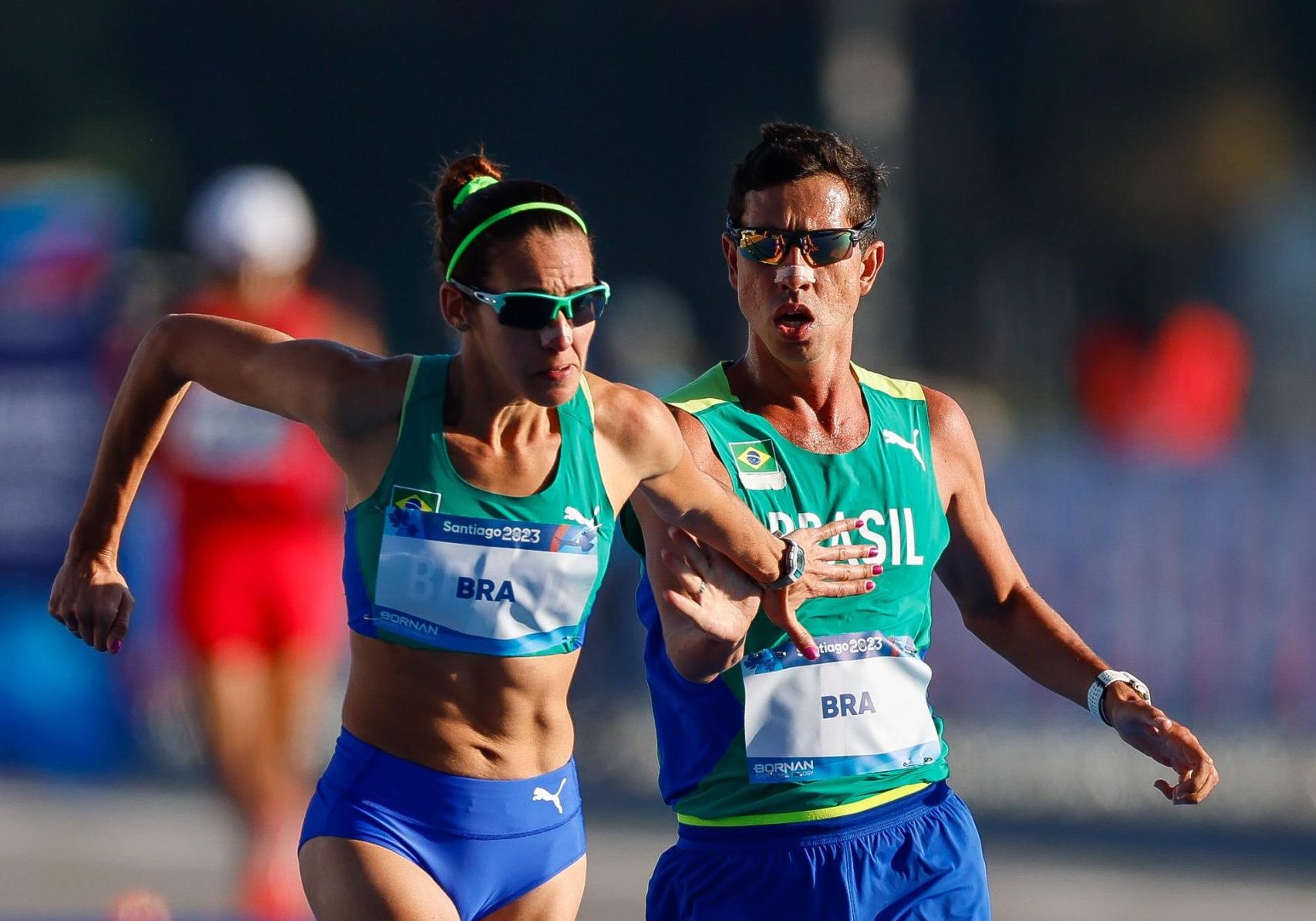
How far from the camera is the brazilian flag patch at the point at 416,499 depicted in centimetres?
354

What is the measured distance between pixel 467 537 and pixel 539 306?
1.40 ft

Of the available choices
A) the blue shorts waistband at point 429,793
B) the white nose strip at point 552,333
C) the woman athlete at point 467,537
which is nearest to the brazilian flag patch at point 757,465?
the woman athlete at point 467,537

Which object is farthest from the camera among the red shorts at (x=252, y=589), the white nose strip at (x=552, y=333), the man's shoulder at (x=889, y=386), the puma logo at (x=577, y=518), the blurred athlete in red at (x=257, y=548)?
the red shorts at (x=252, y=589)

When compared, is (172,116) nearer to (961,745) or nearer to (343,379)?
(961,745)

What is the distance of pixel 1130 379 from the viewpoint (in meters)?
8.98

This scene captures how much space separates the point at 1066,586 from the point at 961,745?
0.86 meters

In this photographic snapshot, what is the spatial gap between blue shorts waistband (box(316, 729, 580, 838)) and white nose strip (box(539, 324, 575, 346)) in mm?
819

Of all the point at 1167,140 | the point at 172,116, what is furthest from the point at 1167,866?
the point at 172,116

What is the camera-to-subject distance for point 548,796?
3830 mm

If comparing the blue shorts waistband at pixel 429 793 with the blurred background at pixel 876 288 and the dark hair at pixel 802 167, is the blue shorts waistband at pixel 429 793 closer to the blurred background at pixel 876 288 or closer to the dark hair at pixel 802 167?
the dark hair at pixel 802 167

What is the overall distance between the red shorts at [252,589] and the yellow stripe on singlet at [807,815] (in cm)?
387

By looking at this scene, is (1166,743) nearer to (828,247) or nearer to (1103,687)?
(1103,687)

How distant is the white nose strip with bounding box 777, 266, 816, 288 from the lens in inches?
150

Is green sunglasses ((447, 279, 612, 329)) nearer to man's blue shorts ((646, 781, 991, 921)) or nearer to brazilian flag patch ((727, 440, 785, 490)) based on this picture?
brazilian flag patch ((727, 440, 785, 490))
